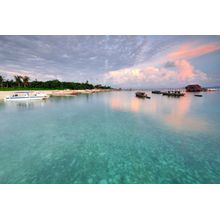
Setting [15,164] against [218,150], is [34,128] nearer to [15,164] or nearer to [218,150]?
[15,164]

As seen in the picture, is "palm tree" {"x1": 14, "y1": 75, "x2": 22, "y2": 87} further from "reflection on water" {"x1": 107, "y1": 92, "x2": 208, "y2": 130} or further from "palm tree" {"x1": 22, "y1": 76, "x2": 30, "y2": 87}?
"reflection on water" {"x1": 107, "y1": 92, "x2": 208, "y2": 130}

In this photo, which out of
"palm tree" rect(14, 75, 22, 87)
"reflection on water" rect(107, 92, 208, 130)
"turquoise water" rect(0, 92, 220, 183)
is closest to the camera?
"turquoise water" rect(0, 92, 220, 183)

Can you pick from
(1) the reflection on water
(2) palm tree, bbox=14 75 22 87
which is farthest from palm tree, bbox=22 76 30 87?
(1) the reflection on water

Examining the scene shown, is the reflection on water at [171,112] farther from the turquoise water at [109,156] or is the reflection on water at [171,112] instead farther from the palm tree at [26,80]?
the palm tree at [26,80]

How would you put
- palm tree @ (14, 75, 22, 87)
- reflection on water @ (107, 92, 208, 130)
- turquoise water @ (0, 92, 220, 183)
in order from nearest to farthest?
turquoise water @ (0, 92, 220, 183), reflection on water @ (107, 92, 208, 130), palm tree @ (14, 75, 22, 87)

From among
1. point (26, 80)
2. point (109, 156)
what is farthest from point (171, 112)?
point (26, 80)

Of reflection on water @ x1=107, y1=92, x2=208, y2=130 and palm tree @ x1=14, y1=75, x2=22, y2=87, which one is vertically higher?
palm tree @ x1=14, y1=75, x2=22, y2=87

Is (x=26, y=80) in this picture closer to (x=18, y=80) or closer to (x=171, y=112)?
(x=18, y=80)

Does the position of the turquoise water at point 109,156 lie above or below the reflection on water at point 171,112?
below

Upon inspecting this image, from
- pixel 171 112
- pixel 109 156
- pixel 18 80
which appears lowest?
pixel 109 156

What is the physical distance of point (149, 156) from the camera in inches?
204

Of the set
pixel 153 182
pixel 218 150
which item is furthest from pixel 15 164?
pixel 218 150

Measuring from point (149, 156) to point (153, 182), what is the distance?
150 cm

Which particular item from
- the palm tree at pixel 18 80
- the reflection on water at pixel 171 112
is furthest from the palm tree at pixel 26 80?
the reflection on water at pixel 171 112
